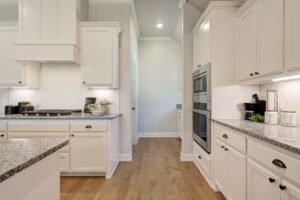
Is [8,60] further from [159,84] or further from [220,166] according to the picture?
[159,84]

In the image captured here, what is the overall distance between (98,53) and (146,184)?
6.83ft

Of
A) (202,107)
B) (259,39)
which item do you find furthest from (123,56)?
(259,39)

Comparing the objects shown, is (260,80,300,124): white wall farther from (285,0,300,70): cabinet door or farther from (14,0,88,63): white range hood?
(14,0,88,63): white range hood

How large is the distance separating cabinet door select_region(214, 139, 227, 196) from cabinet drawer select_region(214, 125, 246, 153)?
91mm

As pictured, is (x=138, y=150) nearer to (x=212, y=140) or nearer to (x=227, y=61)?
(x=212, y=140)

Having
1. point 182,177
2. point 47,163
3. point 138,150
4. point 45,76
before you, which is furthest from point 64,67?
point 47,163

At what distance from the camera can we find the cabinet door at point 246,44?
92.2 inches

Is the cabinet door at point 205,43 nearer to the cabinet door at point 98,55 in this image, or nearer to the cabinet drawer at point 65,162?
the cabinet door at point 98,55

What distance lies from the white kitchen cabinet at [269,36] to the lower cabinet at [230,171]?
84 cm

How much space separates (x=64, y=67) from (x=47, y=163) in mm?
2833

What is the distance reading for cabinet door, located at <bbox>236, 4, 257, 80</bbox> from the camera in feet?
7.68

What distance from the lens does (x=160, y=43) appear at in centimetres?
641

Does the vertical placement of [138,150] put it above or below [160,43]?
below

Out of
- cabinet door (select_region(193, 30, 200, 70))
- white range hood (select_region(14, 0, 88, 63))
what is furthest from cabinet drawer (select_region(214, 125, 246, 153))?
white range hood (select_region(14, 0, 88, 63))
